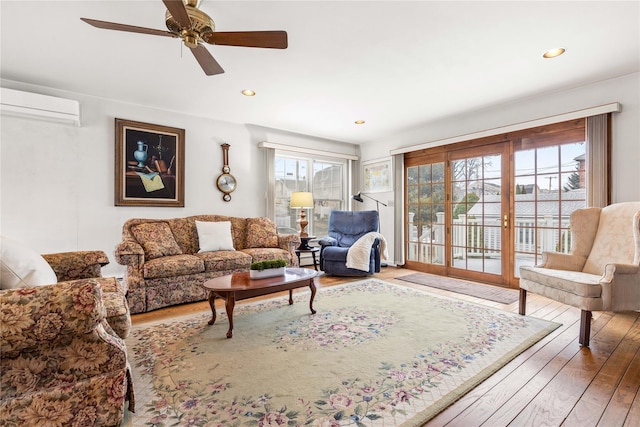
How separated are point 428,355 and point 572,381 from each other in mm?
791

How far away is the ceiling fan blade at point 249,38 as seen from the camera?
189 centimetres

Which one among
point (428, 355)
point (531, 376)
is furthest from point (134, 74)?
point (531, 376)

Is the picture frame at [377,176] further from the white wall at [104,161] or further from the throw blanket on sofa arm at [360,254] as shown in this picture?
the throw blanket on sofa arm at [360,254]

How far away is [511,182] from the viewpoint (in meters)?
3.96

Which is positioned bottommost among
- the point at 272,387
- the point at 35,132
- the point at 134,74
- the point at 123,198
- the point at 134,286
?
the point at 272,387

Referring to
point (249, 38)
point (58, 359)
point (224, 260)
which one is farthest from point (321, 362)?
point (249, 38)

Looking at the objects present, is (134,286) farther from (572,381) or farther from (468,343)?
(572,381)

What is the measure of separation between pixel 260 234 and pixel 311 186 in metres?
1.68

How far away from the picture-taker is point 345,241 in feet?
16.5

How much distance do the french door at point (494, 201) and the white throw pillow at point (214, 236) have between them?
3067mm

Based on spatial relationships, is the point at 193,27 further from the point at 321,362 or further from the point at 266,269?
the point at 321,362

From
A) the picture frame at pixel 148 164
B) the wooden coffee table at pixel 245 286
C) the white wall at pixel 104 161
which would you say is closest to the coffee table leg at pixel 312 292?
the wooden coffee table at pixel 245 286

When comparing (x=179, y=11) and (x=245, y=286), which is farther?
(x=245, y=286)

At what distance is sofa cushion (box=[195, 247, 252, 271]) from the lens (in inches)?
138
